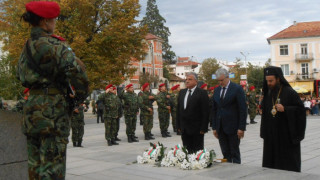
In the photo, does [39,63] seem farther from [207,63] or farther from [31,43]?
[207,63]

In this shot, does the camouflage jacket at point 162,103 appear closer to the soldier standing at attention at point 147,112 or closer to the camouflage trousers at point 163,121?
the camouflage trousers at point 163,121

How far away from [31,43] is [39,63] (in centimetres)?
21

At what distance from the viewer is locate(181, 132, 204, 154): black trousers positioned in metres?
7.21

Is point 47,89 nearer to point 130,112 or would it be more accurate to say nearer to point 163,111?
point 130,112

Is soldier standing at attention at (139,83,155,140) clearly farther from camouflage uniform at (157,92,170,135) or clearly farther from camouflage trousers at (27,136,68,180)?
camouflage trousers at (27,136,68,180)

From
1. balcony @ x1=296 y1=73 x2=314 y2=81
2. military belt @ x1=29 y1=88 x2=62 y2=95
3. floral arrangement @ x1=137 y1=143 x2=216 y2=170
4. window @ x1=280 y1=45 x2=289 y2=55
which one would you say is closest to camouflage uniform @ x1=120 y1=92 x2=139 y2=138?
floral arrangement @ x1=137 y1=143 x2=216 y2=170

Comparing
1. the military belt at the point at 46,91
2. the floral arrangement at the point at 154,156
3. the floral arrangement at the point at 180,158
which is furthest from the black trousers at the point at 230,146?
the military belt at the point at 46,91

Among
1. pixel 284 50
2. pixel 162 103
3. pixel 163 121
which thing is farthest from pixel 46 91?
pixel 284 50

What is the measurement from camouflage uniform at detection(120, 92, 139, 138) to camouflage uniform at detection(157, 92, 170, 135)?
1.55m

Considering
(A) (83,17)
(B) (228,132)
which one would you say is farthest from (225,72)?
(A) (83,17)

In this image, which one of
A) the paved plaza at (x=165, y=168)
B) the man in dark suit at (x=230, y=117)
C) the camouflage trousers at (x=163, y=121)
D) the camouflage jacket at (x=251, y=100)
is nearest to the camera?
the paved plaza at (x=165, y=168)

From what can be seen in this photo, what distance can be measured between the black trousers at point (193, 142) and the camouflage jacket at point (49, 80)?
4171 mm

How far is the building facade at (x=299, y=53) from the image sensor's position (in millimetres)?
60094

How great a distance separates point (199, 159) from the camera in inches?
256
